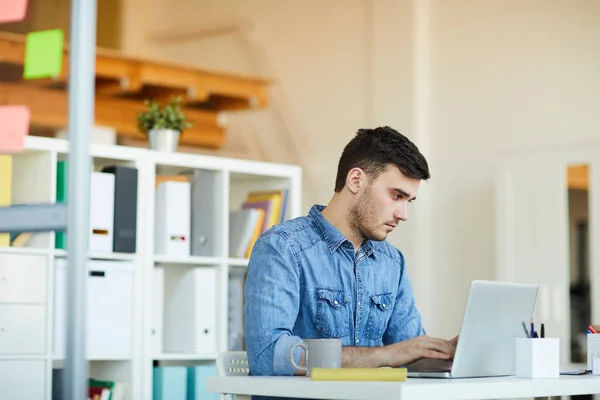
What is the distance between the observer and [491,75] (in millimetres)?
5266

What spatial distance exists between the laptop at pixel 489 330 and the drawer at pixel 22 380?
1903 mm

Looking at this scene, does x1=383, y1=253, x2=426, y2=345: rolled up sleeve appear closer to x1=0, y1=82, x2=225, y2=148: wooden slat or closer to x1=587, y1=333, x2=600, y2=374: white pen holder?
x1=587, y1=333, x2=600, y2=374: white pen holder

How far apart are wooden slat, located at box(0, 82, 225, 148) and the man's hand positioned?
2.44 meters

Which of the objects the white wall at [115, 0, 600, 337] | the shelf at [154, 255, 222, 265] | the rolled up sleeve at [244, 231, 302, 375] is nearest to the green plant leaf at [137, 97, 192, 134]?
the shelf at [154, 255, 222, 265]

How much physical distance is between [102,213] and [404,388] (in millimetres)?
2471

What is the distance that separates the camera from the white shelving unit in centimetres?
384

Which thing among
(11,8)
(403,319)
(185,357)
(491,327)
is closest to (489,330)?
(491,327)

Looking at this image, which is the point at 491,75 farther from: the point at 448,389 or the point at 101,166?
the point at 448,389

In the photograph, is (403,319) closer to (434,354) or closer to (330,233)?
(330,233)

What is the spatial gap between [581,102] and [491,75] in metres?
0.56

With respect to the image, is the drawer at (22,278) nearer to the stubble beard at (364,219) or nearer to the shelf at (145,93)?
the shelf at (145,93)

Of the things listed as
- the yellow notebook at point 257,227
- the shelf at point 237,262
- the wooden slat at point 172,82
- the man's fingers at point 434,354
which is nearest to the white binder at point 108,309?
the shelf at point 237,262

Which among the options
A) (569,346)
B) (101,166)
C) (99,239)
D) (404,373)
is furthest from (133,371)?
(404,373)

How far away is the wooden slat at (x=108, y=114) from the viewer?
4.80m
